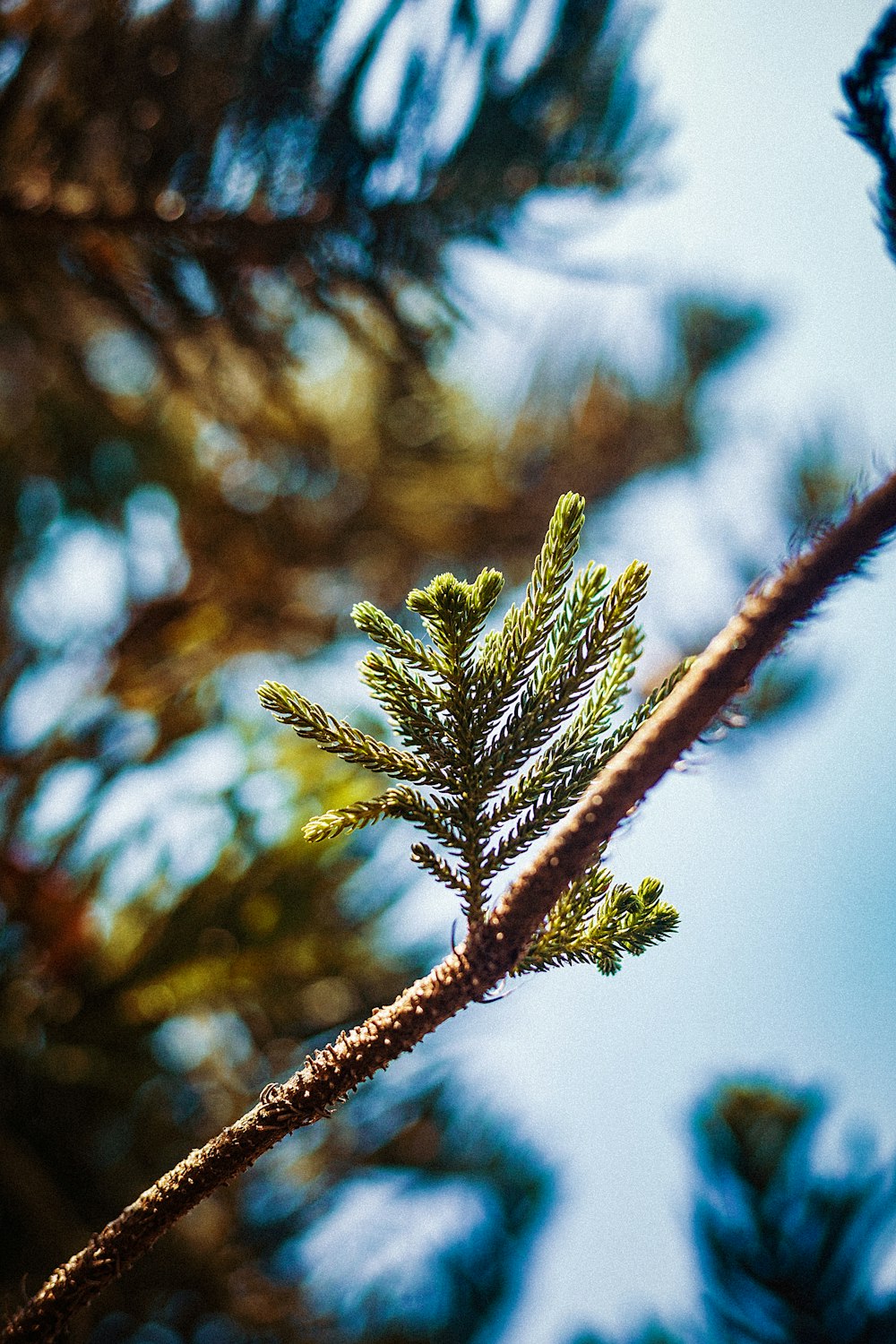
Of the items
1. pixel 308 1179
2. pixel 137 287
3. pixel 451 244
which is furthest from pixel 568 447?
pixel 308 1179

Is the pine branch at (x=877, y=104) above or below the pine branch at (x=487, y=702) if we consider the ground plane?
above

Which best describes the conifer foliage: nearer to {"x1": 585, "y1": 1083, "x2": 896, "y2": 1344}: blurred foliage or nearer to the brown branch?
the brown branch

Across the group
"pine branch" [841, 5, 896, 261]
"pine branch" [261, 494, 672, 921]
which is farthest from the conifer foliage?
"pine branch" [841, 5, 896, 261]

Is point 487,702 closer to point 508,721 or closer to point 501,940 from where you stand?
point 508,721

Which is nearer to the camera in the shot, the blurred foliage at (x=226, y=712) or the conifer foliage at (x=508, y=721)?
the conifer foliage at (x=508, y=721)

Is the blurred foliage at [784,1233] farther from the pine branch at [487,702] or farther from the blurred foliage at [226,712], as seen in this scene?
the pine branch at [487,702]

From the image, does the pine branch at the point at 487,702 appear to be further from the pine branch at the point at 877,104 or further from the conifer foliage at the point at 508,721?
the pine branch at the point at 877,104

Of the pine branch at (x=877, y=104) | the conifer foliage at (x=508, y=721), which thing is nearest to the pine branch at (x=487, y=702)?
the conifer foliage at (x=508, y=721)
